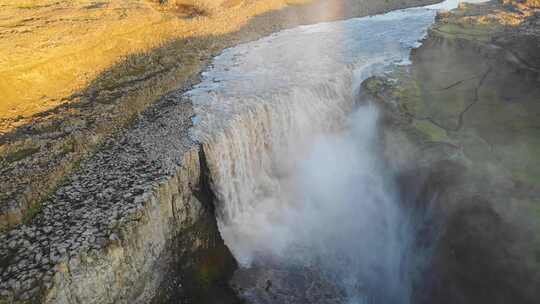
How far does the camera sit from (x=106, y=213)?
11281mm

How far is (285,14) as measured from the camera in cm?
3516

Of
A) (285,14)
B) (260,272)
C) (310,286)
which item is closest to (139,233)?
(260,272)

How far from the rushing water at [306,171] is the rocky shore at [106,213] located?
51.7 inches

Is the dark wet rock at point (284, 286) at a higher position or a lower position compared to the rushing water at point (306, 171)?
lower

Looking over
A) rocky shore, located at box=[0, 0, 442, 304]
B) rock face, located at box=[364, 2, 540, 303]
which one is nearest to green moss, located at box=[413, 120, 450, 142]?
rock face, located at box=[364, 2, 540, 303]

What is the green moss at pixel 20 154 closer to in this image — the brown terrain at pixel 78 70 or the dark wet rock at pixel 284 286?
the brown terrain at pixel 78 70

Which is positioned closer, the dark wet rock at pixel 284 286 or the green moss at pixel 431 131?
the dark wet rock at pixel 284 286

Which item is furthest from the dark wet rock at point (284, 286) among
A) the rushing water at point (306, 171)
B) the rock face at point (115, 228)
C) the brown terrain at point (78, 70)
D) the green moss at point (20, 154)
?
the green moss at point (20, 154)

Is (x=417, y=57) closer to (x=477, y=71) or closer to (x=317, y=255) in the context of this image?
(x=477, y=71)

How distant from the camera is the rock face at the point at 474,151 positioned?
9562 millimetres

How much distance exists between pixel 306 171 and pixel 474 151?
766 centimetres

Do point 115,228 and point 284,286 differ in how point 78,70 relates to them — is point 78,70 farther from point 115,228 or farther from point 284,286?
point 284,286

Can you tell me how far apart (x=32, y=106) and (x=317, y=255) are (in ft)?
41.7

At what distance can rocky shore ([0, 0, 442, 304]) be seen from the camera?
383 inches
